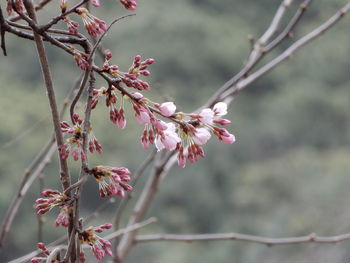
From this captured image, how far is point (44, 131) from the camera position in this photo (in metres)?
13.4

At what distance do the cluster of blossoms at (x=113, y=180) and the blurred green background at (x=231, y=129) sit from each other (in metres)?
7.65

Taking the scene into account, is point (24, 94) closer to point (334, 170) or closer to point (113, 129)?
point (113, 129)

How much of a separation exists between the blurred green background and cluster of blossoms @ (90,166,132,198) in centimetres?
765

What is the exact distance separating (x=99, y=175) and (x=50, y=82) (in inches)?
3.7

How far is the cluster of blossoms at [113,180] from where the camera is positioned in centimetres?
65

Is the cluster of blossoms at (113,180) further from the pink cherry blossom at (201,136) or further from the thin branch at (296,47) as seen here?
the thin branch at (296,47)

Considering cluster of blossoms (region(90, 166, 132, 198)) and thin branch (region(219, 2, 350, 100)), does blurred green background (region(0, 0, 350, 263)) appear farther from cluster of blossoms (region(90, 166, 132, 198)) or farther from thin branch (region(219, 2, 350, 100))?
cluster of blossoms (region(90, 166, 132, 198))

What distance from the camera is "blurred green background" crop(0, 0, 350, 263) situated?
11172 millimetres

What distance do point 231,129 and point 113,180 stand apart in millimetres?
14037

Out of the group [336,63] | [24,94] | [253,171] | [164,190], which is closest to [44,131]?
[24,94]

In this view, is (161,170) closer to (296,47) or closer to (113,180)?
(296,47)

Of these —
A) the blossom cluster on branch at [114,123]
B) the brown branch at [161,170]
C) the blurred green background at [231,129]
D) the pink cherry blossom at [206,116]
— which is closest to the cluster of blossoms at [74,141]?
the blossom cluster on branch at [114,123]

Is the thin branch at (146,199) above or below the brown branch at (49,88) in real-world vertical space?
above

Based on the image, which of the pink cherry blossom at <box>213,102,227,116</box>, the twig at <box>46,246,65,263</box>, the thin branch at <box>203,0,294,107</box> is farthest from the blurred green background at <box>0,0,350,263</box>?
the twig at <box>46,246,65,263</box>
